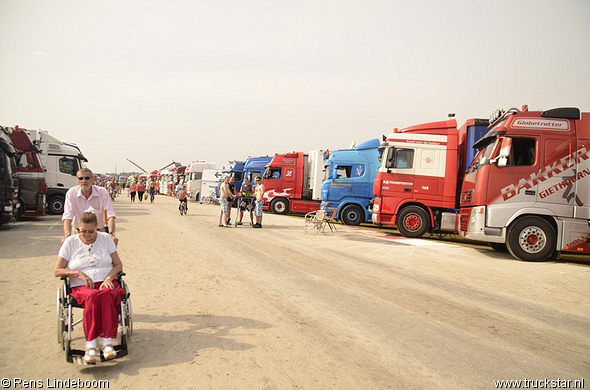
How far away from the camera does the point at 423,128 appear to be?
1288 cm

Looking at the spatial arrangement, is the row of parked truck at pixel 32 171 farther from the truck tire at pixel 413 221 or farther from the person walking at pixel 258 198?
the truck tire at pixel 413 221

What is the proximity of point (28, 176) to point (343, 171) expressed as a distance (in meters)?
→ 12.9

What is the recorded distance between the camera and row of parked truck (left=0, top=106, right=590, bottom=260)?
9.02 metres

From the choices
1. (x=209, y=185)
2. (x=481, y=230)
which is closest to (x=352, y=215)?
(x=481, y=230)

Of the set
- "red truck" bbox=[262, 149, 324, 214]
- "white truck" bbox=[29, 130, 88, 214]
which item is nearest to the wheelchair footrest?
"white truck" bbox=[29, 130, 88, 214]

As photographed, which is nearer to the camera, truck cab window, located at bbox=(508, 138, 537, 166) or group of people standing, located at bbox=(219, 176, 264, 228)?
truck cab window, located at bbox=(508, 138, 537, 166)

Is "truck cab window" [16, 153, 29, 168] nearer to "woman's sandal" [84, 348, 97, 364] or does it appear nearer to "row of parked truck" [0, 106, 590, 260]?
"row of parked truck" [0, 106, 590, 260]

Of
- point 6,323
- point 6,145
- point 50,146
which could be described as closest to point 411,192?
point 6,323

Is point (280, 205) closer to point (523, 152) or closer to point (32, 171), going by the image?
point (32, 171)

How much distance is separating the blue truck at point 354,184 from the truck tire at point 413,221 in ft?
11.7

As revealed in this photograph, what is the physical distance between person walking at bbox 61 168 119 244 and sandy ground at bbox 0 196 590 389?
1.11 metres

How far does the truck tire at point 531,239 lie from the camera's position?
9.00 m

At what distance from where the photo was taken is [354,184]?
54.4 ft

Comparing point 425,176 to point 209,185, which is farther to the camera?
point 209,185
